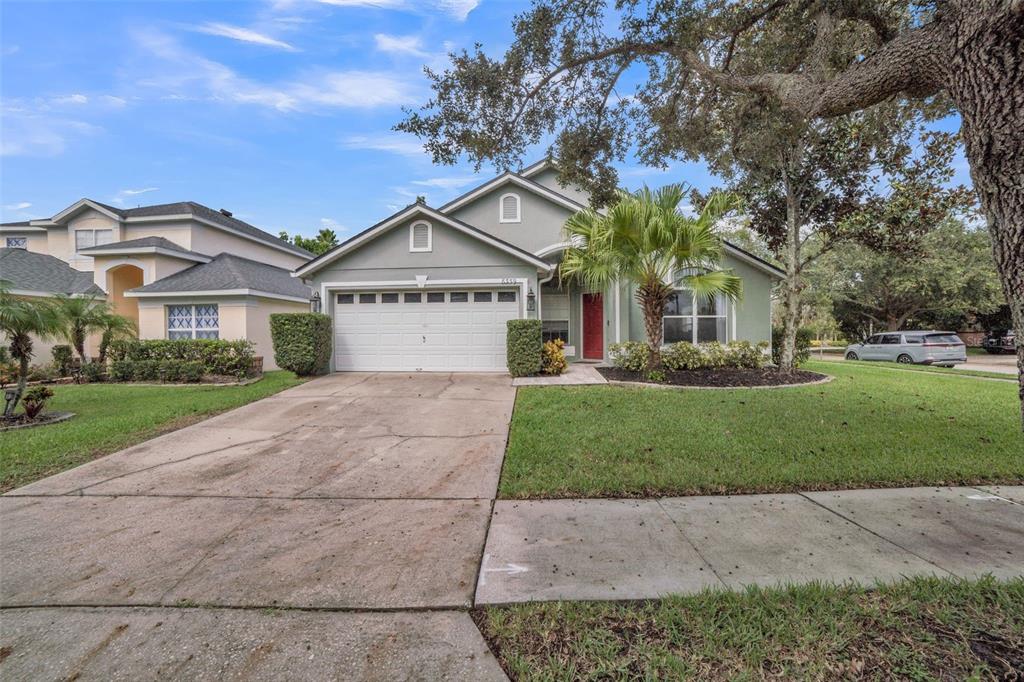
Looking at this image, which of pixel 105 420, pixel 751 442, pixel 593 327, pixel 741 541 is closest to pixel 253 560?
pixel 741 541

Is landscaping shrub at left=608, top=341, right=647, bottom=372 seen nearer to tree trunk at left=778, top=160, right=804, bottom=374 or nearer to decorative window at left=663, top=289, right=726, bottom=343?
decorative window at left=663, top=289, right=726, bottom=343

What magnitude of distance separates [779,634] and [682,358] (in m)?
9.88

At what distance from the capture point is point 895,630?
2.31 m

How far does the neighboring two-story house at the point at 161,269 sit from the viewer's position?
14.1 metres

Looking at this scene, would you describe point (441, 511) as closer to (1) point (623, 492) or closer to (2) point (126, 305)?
(1) point (623, 492)

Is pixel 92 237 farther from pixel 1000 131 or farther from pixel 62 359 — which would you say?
pixel 1000 131

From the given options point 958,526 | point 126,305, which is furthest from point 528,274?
point 126,305

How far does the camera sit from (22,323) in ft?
24.1

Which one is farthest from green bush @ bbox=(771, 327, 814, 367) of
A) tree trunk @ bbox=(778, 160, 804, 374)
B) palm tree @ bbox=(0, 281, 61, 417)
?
palm tree @ bbox=(0, 281, 61, 417)

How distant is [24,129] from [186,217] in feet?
28.6

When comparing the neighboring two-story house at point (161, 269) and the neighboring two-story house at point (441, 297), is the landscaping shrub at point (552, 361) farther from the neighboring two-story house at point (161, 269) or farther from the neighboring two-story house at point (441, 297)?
the neighboring two-story house at point (161, 269)

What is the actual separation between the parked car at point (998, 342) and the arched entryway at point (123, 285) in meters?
42.5

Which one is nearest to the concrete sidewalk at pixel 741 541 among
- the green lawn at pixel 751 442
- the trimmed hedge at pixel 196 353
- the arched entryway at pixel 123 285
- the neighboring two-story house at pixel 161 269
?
the green lawn at pixel 751 442

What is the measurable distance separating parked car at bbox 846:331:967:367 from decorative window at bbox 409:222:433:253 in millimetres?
20205
